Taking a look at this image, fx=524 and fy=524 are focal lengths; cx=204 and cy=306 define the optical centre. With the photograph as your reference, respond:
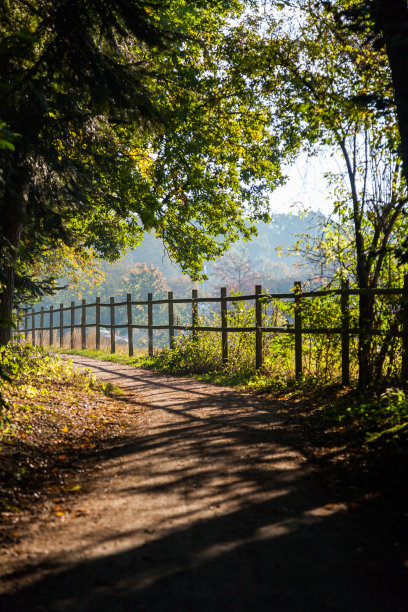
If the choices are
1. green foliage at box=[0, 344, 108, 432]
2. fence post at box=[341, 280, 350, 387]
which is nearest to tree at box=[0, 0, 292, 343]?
green foliage at box=[0, 344, 108, 432]

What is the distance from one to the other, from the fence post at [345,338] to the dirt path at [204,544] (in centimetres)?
341

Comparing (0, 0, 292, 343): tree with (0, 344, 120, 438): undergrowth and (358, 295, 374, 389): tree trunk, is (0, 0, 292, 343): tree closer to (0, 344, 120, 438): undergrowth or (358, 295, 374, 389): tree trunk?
(0, 344, 120, 438): undergrowth

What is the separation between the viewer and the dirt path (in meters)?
2.59

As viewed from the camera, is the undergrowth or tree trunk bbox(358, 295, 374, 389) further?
tree trunk bbox(358, 295, 374, 389)

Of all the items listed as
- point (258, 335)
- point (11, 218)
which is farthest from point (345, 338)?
point (11, 218)

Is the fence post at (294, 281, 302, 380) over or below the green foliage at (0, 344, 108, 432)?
over

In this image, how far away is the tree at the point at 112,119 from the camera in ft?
21.8

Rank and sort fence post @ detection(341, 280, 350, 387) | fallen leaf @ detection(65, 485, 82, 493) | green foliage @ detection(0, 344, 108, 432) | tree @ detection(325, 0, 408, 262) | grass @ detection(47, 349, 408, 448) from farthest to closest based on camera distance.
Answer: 1. fence post @ detection(341, 280, 350, 387)
2. green foliage @ detection(0, 344, 108, 432)
3. grass @ detection(47, 349, 408, 448)
4. tree @ detection(325, 0, 408, 262)
5. fallen leaf @ detection(65, 485, 82, 493)

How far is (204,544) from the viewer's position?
315cm

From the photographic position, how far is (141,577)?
109 inches

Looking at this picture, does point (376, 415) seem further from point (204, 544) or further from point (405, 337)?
point (204, 544)

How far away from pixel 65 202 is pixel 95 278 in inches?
665

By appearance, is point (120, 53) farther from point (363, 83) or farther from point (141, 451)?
point (141, 451)

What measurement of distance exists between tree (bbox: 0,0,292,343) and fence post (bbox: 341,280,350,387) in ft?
10.8
